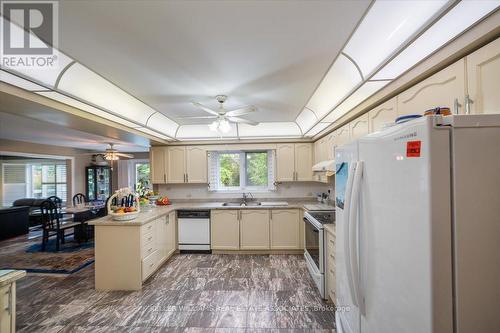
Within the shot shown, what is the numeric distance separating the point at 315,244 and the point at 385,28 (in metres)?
2.31

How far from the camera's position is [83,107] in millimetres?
2283

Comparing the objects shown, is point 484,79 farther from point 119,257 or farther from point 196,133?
point 196,133

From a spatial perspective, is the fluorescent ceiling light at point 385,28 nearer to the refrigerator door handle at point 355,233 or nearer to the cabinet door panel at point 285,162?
the refrigerator door handle at point 355,233

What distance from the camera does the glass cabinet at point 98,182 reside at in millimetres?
7755

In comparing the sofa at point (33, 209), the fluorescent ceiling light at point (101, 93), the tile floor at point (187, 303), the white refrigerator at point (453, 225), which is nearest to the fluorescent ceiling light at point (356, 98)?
the white refrigerator at point (453, 225)

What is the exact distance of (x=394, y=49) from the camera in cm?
139

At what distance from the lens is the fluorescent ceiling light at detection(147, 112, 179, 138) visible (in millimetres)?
3328

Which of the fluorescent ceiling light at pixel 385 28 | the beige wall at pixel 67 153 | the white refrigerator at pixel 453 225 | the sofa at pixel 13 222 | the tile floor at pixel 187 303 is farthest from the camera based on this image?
the beige wall at pixel 67 153

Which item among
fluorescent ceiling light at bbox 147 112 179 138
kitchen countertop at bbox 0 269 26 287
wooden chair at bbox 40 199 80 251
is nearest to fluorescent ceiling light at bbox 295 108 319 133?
fluorescent ceiling light at bbox 147 112 179 138

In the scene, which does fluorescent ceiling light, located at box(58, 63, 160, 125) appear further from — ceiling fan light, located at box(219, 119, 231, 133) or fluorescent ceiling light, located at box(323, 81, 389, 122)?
fluorescent ceiling light, located at box(323, 81, 389, 122)

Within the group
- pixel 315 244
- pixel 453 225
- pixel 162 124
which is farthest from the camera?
pixel 162 124

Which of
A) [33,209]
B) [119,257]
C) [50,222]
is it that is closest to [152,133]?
[119,257]

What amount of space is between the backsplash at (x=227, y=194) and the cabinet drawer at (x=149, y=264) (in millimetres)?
1573

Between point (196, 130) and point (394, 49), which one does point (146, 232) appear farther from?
point (394, 49)
